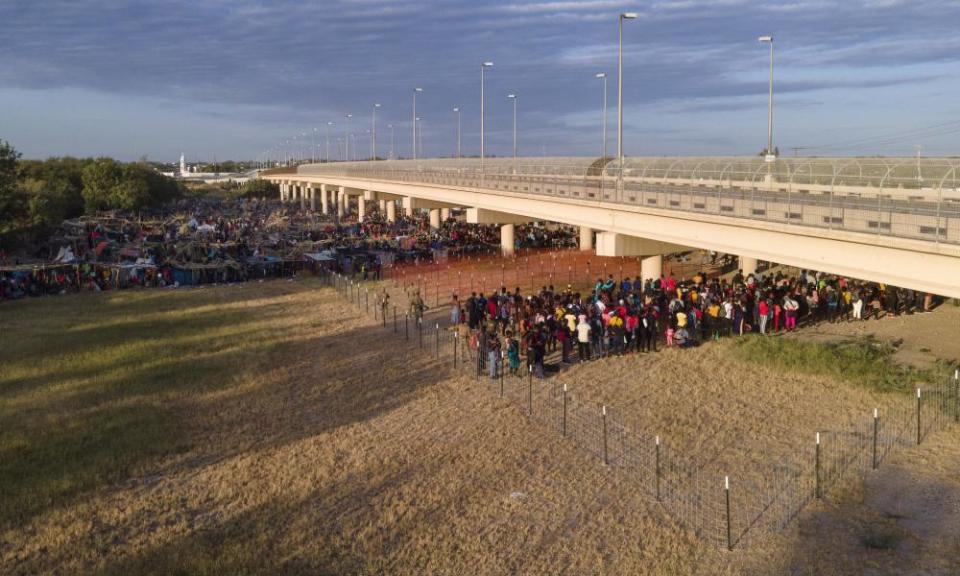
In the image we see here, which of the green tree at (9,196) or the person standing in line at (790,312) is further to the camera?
the green tree at (9,196)

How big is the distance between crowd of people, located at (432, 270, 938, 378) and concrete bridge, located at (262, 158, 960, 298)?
1.90 metres

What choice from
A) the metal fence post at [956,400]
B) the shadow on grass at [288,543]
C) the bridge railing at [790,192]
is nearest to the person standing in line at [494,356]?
the shadow on grass at [288,543]

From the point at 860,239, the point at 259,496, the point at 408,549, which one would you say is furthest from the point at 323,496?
the point at 860,239

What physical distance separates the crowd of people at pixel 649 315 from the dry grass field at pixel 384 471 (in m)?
0.97

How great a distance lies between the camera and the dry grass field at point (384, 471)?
10.6 m

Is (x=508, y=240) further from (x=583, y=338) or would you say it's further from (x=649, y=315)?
(x=583, y=338)

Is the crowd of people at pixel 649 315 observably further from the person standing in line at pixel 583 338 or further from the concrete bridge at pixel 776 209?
the concrete bridge at pixel 776 209

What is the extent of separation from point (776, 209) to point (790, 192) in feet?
1.81

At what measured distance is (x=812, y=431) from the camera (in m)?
15.2

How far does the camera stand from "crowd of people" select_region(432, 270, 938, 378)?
2045 centimetres

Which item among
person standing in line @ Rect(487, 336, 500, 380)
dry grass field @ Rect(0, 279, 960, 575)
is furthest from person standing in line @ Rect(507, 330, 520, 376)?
dry grass field @ Rect(0, 279, 960, 575)

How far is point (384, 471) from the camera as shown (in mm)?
13648

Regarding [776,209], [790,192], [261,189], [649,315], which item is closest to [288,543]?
[649,315]

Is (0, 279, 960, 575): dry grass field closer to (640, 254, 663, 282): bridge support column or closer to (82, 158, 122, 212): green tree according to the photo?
(640, 254, 663, 282): bridge support column
